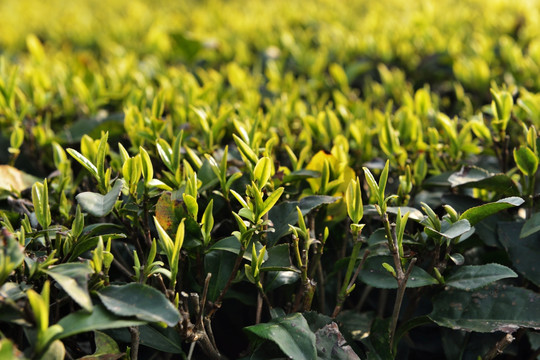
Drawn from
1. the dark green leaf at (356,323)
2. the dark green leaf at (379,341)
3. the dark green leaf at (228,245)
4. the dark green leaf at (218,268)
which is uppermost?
the dark green leaf at (228,245)

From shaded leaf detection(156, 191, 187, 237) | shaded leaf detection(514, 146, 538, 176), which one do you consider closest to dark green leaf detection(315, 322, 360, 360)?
shaded leaf detection(156, 191, 187, 237)

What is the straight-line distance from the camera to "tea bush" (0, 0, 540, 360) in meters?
1.55

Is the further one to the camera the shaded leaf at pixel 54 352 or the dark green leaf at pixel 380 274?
the dark green leaf at pixel 380 274

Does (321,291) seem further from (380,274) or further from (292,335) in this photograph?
(292,335)

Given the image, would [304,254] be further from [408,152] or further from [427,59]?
[427,59]

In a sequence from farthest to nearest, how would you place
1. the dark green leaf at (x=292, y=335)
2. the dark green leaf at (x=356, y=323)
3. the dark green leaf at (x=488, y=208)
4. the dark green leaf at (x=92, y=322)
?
the dark green leaf at (x=356, y=323), the dark green leaf at (x=488, y=208), the dark green leaf at (x=292, y=335), the dark green leaf at (x=92, y=322)

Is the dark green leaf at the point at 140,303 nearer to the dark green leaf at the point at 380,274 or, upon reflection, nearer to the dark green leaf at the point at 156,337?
the dark green leaf at the point at 156,337

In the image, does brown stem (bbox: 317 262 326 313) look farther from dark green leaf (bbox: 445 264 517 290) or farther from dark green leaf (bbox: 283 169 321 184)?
dark green leaf (bbox: 445 264 517 290)

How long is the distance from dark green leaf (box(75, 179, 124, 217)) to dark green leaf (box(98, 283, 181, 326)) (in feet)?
0.73

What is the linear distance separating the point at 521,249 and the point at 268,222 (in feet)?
2.91

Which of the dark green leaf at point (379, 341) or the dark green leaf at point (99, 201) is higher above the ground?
the dark green leaf at point (99, 201)

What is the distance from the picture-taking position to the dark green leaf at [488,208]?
5.36 feet

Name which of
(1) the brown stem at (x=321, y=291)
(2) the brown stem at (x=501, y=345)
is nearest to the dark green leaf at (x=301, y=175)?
(1) the brown stem at (x=321, y=291)

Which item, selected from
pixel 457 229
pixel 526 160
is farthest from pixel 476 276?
pixel 526 160
